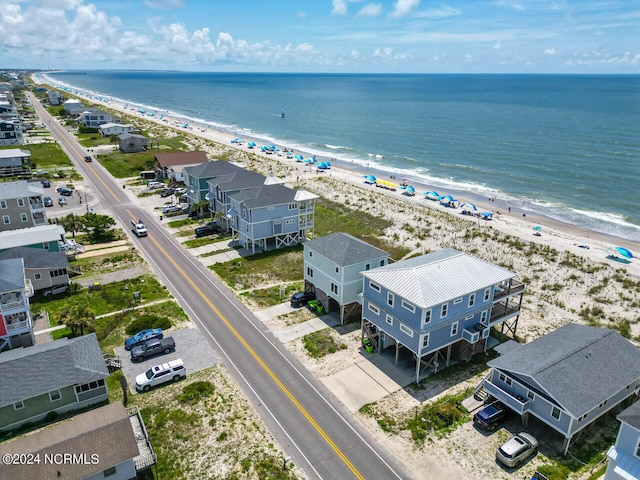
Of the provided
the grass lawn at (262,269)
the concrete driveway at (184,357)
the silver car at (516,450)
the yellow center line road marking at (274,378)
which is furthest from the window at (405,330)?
the grass lawn at (262,269)

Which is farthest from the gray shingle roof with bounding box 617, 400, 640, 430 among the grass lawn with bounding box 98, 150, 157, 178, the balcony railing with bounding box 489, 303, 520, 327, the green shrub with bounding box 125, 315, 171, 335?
the grass lawn with bounding box 98, 150, 157, 178

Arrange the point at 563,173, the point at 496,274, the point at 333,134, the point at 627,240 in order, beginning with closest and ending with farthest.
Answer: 1. the point at 496,274
2. the point at 627,240
3. the point at 563,173
4. the point at 333,134

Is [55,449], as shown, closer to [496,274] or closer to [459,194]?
[496,274]

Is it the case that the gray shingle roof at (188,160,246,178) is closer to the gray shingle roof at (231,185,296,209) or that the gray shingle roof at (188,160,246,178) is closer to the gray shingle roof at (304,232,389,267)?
the gray shingle roof at (231,185,296,209)

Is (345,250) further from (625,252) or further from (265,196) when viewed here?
(625,252)

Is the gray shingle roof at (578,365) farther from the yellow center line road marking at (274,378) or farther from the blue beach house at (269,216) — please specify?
the blue beach house at (269,216)

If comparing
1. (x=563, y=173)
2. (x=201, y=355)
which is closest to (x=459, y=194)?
(x=563, y=173)

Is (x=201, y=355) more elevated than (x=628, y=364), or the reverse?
(x=628, y=364)

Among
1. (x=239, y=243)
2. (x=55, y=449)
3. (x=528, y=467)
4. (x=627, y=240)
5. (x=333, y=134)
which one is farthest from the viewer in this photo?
(x=333, y=134)
